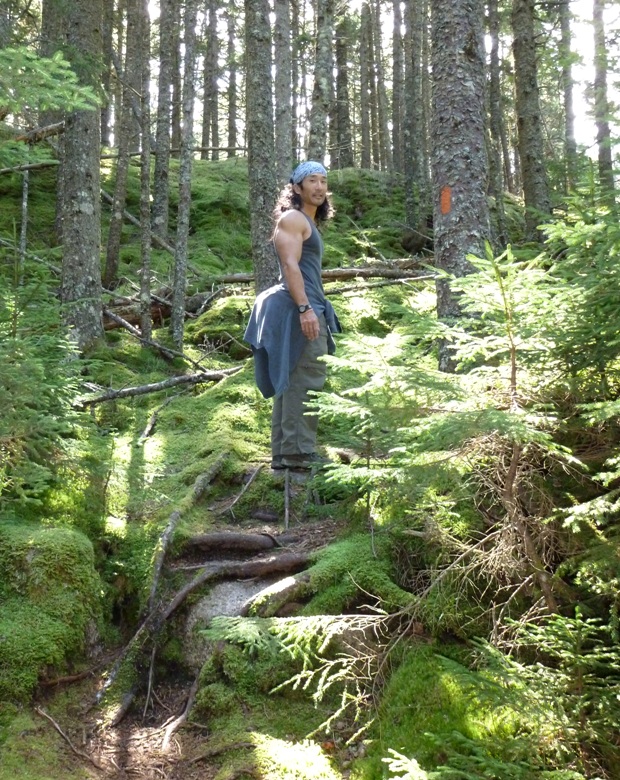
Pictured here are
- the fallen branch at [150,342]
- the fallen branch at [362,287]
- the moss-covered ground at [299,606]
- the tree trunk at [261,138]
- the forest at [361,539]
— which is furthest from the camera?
the fallen branch at [362,287]

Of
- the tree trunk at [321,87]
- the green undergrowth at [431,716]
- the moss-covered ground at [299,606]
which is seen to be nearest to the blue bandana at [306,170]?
the moss-covered ground at [299,606]

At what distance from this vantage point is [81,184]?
24.9ft

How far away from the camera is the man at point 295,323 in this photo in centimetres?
459

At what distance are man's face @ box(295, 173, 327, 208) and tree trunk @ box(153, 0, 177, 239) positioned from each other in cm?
653

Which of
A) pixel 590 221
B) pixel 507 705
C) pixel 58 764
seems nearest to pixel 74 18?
pixel 590 221

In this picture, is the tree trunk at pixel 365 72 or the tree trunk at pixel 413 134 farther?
the tree trunk at pixel 365 72

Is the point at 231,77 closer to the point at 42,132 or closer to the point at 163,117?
the point at 163,117

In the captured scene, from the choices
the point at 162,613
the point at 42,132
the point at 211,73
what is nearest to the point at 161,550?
the point at 162,613

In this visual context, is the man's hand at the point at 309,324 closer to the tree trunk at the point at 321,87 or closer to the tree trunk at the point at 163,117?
the tree trunk at the point at 321,87

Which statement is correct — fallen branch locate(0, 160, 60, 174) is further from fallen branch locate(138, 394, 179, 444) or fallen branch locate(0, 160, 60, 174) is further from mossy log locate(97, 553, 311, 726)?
mossy log locate(97, 553, 311, 726)

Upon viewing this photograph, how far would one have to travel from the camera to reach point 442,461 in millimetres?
2445

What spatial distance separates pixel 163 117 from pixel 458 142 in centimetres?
846

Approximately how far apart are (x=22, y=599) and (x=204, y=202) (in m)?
13.4

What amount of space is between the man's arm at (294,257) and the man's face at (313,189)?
0.18 metres
